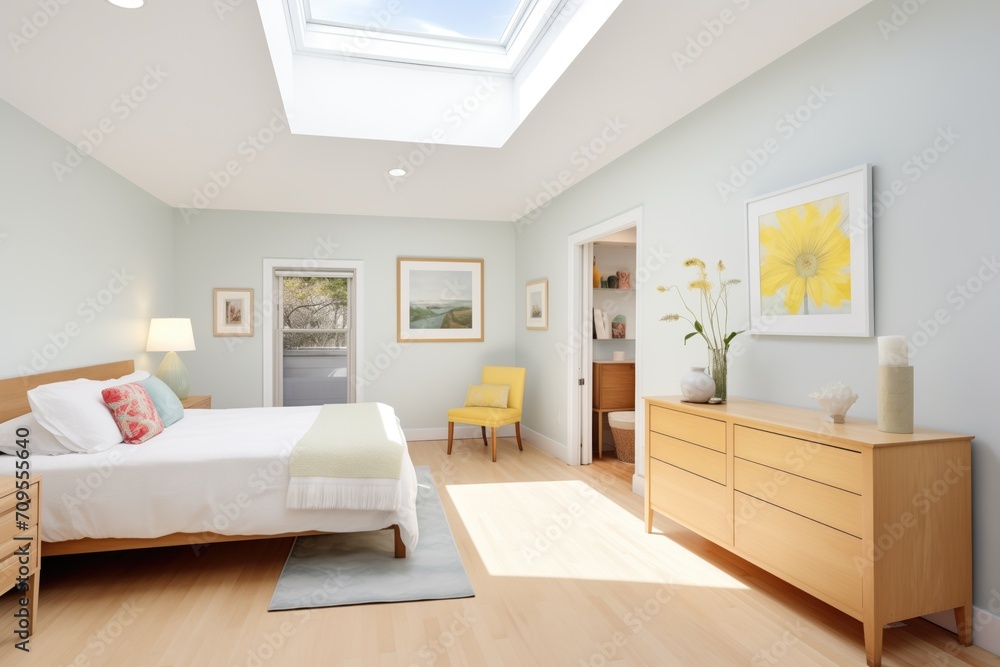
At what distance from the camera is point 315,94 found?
3.70 m

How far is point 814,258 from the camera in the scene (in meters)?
2.62

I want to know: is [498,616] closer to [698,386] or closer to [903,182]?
[698,386]

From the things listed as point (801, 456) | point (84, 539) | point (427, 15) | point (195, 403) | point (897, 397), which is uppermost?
point (427, 15)

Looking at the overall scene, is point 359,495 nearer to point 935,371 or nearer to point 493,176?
point 935,371

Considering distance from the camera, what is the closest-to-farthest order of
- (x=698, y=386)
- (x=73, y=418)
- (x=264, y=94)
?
1. (x=73, y=418)
2. (x=698, y=386)
3. (x=264, y=94)

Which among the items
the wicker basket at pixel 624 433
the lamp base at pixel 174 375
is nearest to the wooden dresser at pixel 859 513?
the wicker basket at pixel 624 433

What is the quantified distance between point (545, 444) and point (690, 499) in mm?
2852

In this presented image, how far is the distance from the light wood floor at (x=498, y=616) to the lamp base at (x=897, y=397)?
0.81 m

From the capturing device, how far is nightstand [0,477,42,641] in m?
2.10

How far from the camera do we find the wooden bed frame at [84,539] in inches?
103

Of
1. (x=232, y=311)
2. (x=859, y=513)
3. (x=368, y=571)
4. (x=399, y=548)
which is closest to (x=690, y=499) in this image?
(x=859, y=513)

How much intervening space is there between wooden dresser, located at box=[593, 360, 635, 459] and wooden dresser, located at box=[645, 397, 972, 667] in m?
2.82

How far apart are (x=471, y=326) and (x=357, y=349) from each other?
1289 mm

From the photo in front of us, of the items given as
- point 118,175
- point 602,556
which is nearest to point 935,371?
point 602,556
